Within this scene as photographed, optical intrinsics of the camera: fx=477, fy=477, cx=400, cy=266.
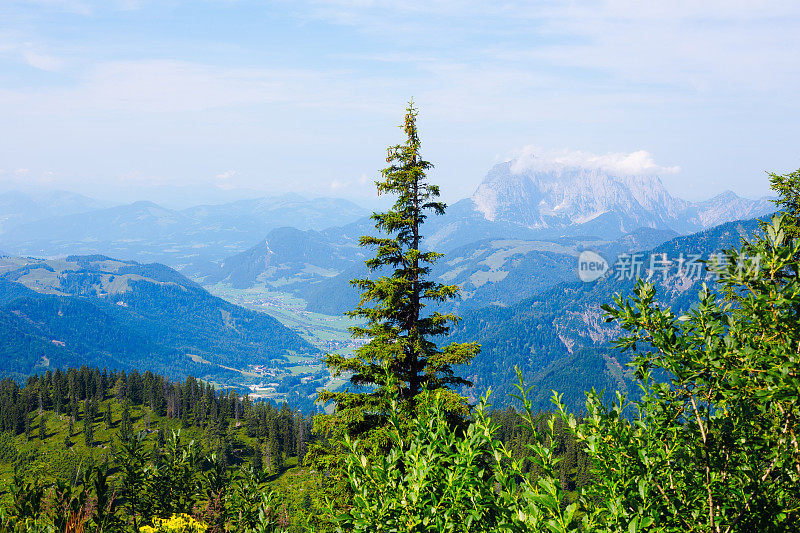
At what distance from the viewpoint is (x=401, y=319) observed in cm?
1827

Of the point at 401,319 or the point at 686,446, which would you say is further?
the point at 401,319

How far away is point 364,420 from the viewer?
17.2 metres

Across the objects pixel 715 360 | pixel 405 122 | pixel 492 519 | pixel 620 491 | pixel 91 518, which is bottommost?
pixel 91 518

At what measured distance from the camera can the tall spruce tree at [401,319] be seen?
17.0 metres

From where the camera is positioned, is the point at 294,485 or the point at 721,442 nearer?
the point at 721,442

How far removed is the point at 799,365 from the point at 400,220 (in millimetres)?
13835

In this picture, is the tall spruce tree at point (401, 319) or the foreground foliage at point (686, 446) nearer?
the foreground foliage at point (686, 446)

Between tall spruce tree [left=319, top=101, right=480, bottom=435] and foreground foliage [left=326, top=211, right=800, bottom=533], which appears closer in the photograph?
foreground foliage [left=326, top=211, right=800, bottom=533]

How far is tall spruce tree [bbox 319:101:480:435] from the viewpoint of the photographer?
1697cm

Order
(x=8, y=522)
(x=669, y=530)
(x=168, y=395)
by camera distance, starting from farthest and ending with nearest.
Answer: (x=168, y=395)
(x=8, y=522)
(x=669, y=530)

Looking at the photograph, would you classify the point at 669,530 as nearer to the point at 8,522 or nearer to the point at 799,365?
the point at 799,365

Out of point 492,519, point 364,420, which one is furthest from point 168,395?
point 492,519

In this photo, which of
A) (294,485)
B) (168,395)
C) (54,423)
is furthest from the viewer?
(168,395)

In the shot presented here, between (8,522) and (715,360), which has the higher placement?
(715,360)
